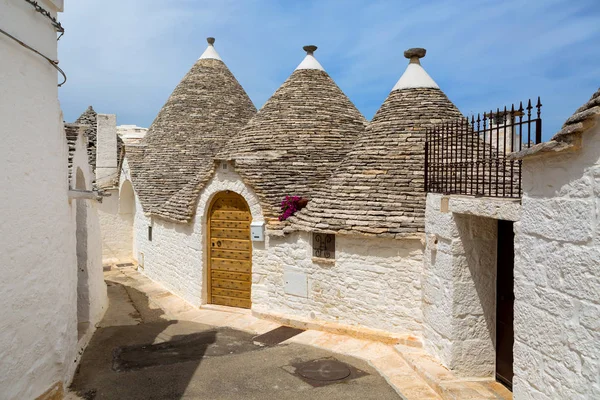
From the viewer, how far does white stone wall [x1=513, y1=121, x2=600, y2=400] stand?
3.68 meters

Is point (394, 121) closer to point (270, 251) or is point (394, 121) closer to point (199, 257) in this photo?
point (270, 251)

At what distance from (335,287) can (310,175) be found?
3.57 meters

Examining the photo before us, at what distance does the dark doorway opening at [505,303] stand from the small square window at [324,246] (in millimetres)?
3109

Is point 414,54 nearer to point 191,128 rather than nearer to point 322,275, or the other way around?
point 322,275

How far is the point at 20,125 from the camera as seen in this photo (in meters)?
4.89

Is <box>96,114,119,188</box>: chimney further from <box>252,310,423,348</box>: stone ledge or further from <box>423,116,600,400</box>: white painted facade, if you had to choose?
<box>423,116,600,400</box>: white painted facade

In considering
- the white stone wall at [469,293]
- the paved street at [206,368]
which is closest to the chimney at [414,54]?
the white stone wall at [469,293]

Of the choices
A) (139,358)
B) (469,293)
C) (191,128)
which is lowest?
(139,358)

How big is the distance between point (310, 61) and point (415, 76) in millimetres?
4394

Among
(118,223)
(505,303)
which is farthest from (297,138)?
(118,223)

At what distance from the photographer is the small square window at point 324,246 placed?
28.6 feet

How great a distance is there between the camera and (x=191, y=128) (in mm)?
16938

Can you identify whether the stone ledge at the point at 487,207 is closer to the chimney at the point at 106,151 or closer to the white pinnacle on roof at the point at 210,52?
the white pinnacle on roof at the point at 210,52

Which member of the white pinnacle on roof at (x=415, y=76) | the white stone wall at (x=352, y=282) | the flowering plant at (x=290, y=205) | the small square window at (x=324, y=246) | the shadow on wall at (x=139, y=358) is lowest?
the shadow on wall at (x=139, y=358)
